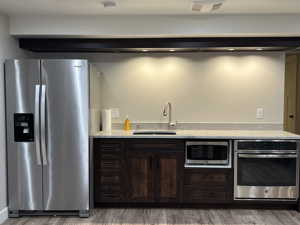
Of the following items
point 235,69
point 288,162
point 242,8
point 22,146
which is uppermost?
point 242,8

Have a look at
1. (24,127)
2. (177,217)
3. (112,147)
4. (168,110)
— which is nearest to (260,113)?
(168,110)

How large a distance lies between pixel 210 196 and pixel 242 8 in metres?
2.19

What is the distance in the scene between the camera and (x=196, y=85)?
403 centimetres

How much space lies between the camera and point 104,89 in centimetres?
405

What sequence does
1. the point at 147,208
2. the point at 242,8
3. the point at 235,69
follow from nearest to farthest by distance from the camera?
the point at 242,8
the point at 147,208
the point at 235,69

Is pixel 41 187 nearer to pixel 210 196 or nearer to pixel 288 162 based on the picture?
pixel 210 196

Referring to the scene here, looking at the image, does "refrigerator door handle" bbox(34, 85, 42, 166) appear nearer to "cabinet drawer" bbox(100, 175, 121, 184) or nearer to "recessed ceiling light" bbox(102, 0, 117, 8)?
"cabinet drawer" bbox(100, 175, 121, 184)

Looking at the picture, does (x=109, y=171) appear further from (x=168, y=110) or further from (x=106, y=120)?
(x=168, y=110)

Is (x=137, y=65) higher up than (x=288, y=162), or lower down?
higher up

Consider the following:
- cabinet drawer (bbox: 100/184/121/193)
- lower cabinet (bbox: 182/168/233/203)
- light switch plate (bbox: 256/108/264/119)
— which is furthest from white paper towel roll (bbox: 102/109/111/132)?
light switch plate (bbox: 256/108/264/119)

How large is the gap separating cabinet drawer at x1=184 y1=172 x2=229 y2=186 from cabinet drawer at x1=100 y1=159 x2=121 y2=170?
0.83m

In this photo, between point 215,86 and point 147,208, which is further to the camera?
point 215,86

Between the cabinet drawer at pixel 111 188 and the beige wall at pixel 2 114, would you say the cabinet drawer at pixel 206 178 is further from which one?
the beige wall at pixel 2 114

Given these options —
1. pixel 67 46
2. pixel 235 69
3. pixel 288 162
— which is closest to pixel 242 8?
pixel 235 69
